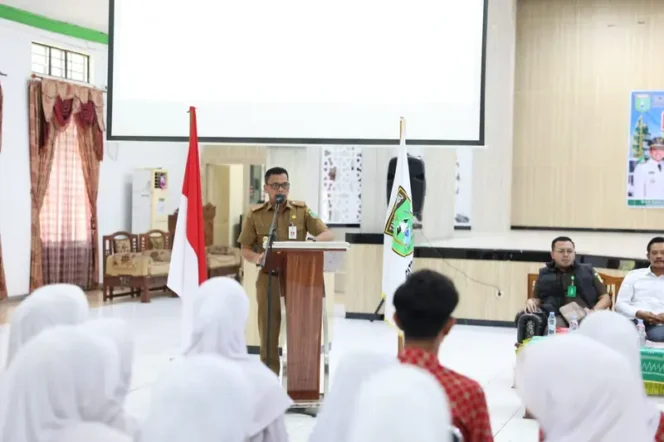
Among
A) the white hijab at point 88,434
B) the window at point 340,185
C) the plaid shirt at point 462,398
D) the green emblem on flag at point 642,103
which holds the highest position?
the green emblem on flag at point 642,103

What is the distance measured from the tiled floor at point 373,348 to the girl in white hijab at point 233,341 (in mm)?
1800

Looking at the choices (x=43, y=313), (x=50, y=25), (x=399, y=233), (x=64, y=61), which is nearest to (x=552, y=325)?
(x=399, y=233)

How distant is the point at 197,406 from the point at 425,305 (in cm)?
59

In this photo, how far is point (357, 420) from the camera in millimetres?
1546

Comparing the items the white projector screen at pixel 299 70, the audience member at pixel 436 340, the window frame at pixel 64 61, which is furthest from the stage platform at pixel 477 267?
the audience member at pixel 436 340

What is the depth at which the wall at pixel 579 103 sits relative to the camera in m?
12.2

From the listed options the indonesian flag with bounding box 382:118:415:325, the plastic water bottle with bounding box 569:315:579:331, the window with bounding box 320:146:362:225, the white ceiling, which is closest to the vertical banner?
the window with bounding box 320:146:362:225

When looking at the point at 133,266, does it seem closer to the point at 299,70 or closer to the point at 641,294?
the point at 299,70

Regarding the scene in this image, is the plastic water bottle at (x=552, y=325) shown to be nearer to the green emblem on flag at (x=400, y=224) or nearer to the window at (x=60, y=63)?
the green emblem on flag at (x=400, y=224)

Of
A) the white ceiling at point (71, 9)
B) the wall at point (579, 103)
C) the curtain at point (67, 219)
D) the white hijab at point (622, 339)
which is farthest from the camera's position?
the wall at point (579, 103)

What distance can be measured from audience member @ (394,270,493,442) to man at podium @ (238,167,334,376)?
9.12 ft

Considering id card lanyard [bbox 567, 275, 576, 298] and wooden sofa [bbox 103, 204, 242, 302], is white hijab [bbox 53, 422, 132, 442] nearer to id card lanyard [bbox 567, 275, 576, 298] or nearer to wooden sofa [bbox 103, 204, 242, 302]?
id card lanyard [bbox 567, 275, 576, 298]

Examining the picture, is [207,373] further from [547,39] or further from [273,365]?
[547,39]

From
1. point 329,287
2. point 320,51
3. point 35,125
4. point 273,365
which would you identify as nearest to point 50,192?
point 35,125
